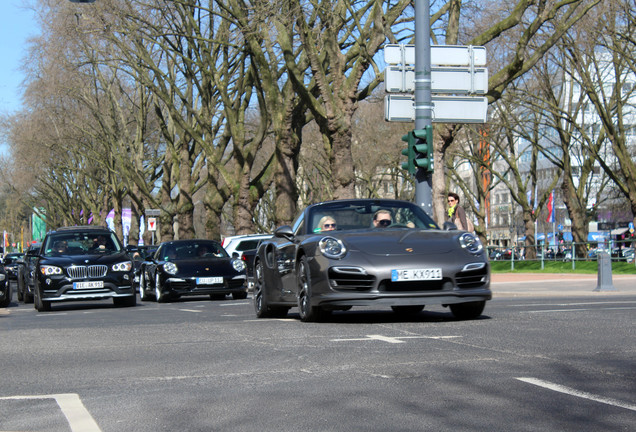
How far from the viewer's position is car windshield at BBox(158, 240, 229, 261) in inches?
981

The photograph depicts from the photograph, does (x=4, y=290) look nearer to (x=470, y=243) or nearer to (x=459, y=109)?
(x=459, y=109)

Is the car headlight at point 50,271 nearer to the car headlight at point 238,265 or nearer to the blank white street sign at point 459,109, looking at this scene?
the car headlight at point 238,265

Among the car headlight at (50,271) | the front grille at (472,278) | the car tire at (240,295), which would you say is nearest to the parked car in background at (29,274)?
the car headlight at (50,271)

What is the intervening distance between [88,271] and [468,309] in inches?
420

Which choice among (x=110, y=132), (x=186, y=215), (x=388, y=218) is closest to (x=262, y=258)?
(x=388, y=218)

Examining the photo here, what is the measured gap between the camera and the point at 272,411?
5.96 meters

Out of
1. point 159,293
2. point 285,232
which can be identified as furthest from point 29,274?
point 285,232

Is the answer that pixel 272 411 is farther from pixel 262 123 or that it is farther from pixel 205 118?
pixel 205 118

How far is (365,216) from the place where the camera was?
1285 cm

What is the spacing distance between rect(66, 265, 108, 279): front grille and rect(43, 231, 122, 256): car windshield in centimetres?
80

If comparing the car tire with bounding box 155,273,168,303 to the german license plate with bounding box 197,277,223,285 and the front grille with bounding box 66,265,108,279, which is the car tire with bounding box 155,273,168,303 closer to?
the german license plate with bounding box 197,277,223,285

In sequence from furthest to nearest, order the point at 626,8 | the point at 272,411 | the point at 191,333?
the point at 626,8
the point at 191,333
the point at 272,411

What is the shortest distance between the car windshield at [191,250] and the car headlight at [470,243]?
13535 mm

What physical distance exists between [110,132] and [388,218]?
3700 cm
